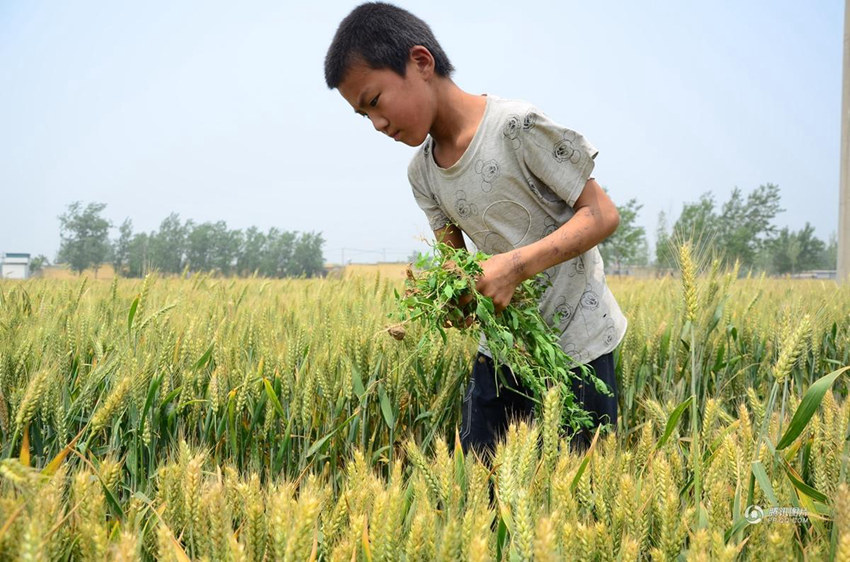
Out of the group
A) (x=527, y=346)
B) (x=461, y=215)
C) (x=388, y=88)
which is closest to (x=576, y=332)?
(x=527, y=346)

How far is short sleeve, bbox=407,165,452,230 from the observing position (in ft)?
6.02

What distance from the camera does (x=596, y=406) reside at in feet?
5.57

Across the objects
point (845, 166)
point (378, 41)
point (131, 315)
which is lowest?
point (131, 315)

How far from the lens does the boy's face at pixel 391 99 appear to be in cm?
146

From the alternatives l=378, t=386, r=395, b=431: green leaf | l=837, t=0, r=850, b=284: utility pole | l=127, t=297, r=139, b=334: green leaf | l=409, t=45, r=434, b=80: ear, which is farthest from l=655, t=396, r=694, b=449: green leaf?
l=837, t=0, r=850, b=284: utility pole

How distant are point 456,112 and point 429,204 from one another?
315 millimetres

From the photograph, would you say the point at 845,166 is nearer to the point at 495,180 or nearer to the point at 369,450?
the point at 495,180

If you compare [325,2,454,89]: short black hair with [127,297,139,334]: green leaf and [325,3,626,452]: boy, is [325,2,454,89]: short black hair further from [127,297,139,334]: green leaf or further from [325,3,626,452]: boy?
[127,297,139,334]: green leaf

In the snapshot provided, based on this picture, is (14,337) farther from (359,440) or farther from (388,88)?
(388,88)

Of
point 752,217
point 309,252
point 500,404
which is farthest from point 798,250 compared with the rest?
point 500,404

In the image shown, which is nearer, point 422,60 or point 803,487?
point 803,487

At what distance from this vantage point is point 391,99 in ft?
4.80

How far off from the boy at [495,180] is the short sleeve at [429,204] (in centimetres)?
4

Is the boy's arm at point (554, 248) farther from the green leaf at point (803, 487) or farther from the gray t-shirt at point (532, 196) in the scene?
the green leaf at point (803, 487)
